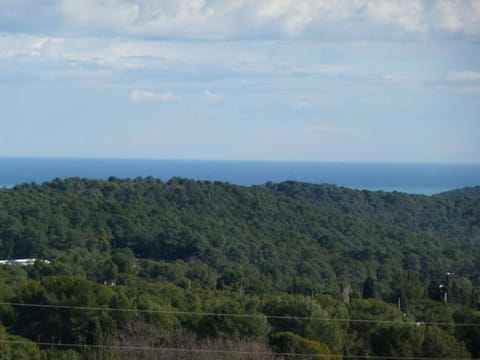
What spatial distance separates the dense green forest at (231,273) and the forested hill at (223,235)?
0.34ft

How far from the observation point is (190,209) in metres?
47.3

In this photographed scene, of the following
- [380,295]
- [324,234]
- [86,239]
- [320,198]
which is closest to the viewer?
[380,295]

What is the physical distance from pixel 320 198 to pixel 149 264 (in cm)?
3466

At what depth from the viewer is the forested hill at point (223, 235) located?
36281 mm

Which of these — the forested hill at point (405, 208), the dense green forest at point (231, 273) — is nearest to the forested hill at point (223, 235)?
the dense green forest at point (231, 273)

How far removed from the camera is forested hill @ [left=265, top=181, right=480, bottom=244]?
186 feet

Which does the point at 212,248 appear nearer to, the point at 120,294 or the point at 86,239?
the point at 86,239

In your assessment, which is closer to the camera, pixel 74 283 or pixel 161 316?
pixel 161 316

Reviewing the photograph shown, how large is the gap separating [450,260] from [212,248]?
1140cm

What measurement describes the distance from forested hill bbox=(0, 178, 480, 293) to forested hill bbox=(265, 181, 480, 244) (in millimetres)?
4454

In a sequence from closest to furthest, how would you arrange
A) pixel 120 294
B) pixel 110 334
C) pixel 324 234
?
pixel 110 334, pixel 120 294, pixel 324 234

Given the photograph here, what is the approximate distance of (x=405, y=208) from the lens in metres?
62.1

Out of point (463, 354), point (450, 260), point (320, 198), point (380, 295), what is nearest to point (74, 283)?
point (463, 354)

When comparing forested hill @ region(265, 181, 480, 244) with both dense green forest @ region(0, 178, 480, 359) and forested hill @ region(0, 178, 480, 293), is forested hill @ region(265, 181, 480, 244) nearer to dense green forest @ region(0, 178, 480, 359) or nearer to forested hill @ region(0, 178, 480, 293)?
dense green forest @ region(0, 178, 480, 359)
